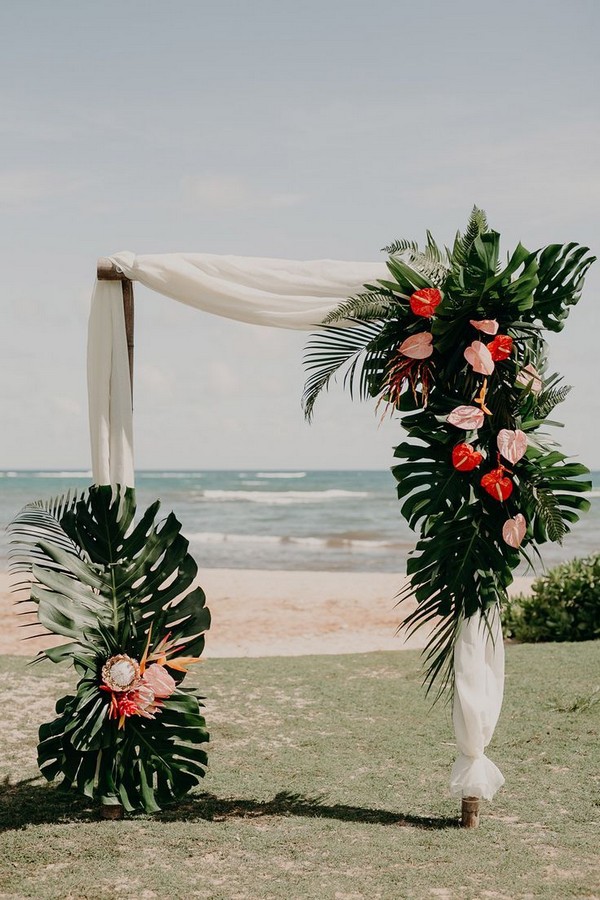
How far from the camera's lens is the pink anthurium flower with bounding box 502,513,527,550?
12.4 feet

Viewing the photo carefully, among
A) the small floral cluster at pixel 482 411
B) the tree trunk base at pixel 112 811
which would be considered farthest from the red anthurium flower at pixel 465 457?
the tree trunk base at pixel 112 811

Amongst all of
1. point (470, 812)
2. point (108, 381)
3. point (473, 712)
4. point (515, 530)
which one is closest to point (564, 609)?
point (470, 812)

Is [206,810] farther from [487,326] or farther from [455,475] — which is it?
[487,326]

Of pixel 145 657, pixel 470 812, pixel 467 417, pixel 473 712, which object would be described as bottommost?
pixel 470 812

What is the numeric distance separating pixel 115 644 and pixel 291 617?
22.1 ft

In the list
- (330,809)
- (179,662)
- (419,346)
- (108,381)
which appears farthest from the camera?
(108,381)

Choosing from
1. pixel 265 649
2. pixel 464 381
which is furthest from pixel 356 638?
pixel 464 381

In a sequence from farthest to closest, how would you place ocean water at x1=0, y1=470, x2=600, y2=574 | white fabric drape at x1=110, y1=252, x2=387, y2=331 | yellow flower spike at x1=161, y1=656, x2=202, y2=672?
1. ocean water at x1=0, y1=470, x2=600, y2=574
2. white fabric drape at x1=110, y1=252, x2=387, y2=331
3. yellow flower spike at x1=161, y1=656, x2=202, y2=672

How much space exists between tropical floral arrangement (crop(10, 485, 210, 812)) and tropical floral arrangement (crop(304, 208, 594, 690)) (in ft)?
3.81

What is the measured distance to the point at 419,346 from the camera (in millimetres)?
3861

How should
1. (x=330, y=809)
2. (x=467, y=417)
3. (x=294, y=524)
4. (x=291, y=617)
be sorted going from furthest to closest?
(x=294, y=524) < (x=291, y=617) < (x=330, y=809) < (x=467, y=417)

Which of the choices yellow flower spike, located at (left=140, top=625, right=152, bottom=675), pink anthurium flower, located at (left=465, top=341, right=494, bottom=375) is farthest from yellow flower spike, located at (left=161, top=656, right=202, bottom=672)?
pink anthurium flower, located at (left=465, top=341, right=494, bottom=375)

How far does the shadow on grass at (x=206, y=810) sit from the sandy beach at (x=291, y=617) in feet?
13.1

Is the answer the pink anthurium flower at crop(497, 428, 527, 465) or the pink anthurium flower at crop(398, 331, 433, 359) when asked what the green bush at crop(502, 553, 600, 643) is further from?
the pink anthurium flower at crop(398, 331, 433, 359)
